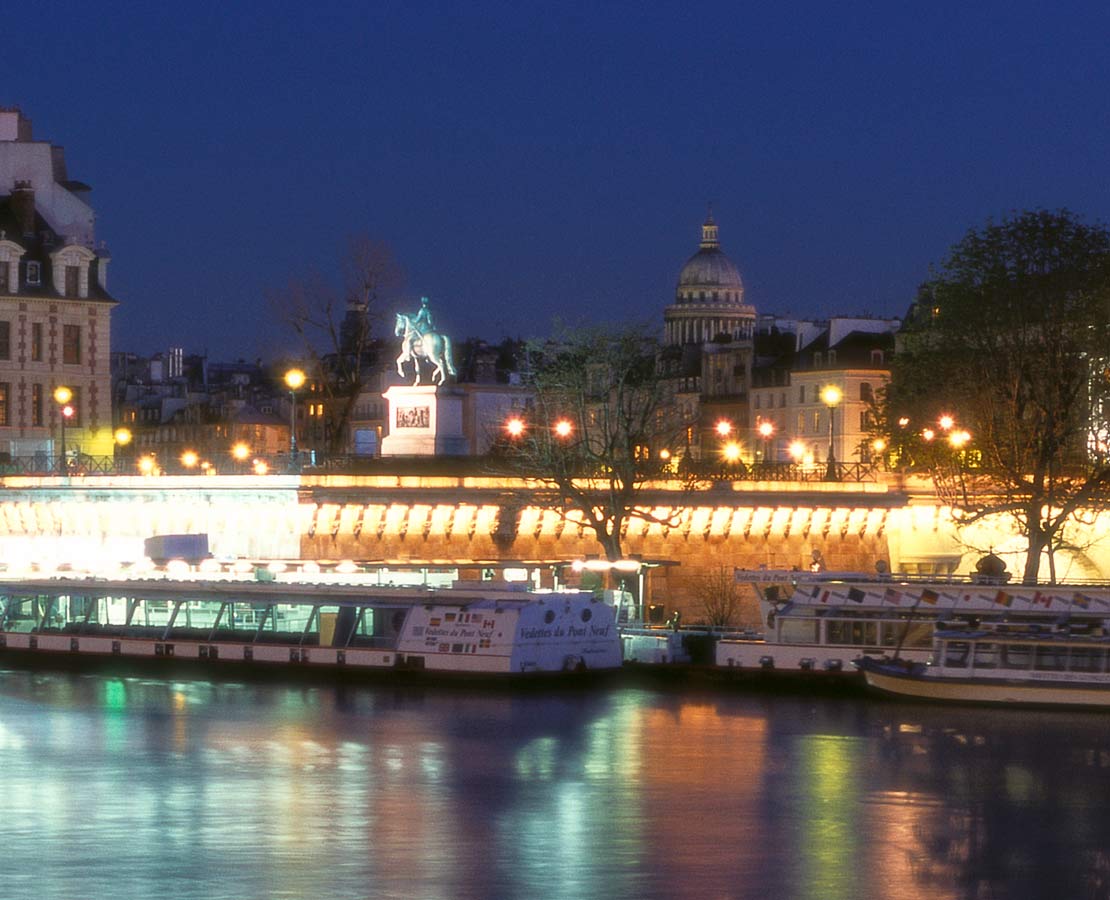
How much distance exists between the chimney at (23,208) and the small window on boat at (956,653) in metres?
51.1

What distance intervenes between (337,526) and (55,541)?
10.6m

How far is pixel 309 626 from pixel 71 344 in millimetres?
37504

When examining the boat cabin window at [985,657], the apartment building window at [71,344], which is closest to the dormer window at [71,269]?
the apartment building window at [71,344]

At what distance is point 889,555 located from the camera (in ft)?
268

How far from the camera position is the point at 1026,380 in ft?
265

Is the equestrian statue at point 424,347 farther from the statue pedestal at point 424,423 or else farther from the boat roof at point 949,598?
the boat roof at point 949,598

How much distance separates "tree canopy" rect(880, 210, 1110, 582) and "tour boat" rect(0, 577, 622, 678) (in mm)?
20384

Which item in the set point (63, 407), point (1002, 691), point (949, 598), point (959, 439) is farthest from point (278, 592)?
point (63, 407)

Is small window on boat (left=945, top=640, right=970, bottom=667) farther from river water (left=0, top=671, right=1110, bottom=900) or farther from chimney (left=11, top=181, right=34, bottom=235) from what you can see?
chimney (left=11, top=181, right=34, bottom=235)

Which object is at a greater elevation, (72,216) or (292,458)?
(72,216)

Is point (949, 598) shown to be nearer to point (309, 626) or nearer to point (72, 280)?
point (309, 626)

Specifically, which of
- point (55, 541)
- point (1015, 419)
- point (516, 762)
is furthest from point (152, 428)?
point (516, 762)

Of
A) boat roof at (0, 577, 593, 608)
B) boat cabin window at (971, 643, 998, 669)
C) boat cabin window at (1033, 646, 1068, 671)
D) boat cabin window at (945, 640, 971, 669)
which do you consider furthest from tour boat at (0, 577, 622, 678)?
boat cabin window at (1033, 646, 1068, 671)

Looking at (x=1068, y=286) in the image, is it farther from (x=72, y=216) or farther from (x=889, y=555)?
(x=72, y=216)
